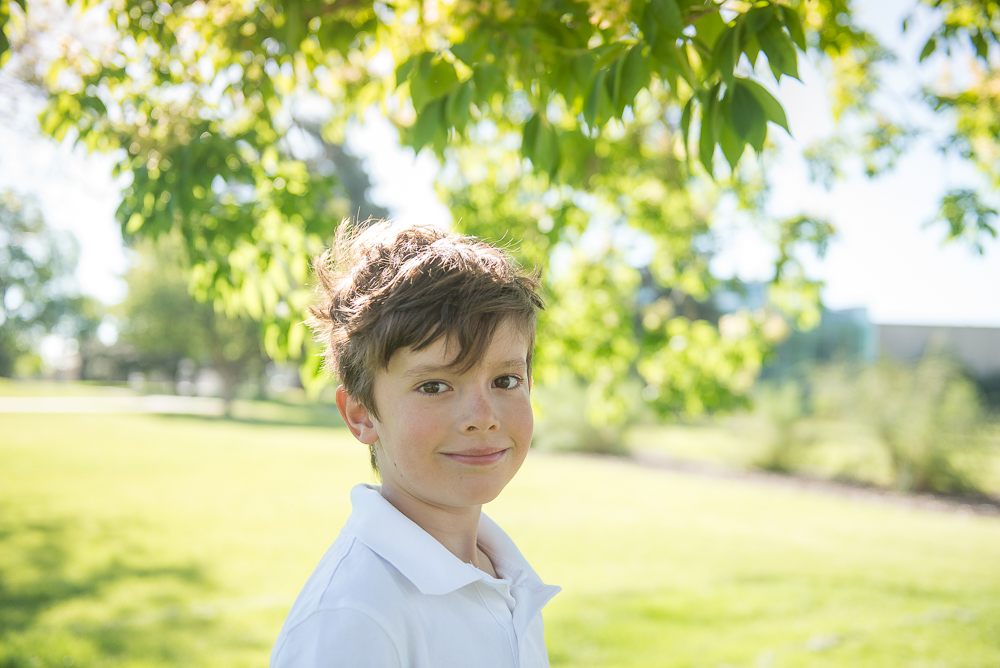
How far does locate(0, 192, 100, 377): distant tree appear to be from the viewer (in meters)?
9.77

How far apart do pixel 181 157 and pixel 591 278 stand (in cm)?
341

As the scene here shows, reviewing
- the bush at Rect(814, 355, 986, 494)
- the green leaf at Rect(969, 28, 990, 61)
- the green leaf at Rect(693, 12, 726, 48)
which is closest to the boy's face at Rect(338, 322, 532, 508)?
the green leaf at Rect(693, 12, 726, 48)

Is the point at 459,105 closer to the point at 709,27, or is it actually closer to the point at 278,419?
the point at 709,27

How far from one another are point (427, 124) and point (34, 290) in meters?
35.3

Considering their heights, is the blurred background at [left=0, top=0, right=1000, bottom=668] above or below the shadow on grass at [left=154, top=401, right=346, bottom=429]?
above

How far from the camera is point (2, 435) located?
54.9 feet

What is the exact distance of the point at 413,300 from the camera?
1344 mm

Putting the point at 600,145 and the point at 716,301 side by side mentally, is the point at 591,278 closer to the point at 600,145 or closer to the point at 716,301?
the point at 600,145

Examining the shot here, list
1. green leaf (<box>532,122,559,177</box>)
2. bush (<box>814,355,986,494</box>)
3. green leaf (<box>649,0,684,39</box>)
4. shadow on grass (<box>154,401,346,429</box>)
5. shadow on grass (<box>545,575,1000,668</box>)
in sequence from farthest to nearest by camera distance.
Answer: shadow on grass (<box>154,401,346,429</box>)
bush (<box>814,355,986,494</box>)
shadow on grass (<box>545,575,1000,668</box>)
green leaf (<box>532,122,559,177</box>)
green leaf (<box>649,0,684,39</box>)

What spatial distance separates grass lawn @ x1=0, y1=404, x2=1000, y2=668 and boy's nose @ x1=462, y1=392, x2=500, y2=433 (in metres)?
4.03

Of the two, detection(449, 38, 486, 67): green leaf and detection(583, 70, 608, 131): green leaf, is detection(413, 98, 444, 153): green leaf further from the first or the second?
detection(583, 70, 608, 131): green leaf

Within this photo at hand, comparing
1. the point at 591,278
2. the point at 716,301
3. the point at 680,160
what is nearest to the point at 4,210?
the point at 591,278

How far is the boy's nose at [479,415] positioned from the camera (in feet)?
4.26

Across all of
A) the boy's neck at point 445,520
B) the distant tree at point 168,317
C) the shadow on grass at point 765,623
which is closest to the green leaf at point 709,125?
the boy's neck at point 445,520
